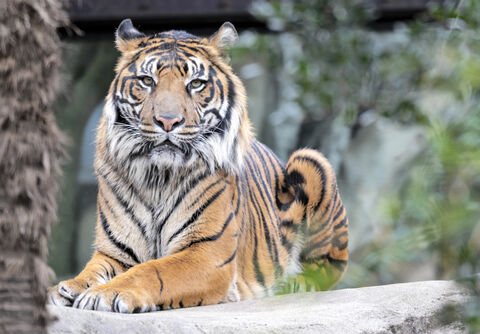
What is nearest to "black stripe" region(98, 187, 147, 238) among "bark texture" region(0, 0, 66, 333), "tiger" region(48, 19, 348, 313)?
"tiger" region(48, 19, 348, 313)

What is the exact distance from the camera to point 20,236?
153 centimetres

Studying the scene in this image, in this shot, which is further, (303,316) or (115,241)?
(115,241)

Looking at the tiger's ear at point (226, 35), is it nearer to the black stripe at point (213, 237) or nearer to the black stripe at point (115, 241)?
the black stripe at point (213, 237)

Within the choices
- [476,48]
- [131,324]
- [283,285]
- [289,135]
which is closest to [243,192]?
[131,324]

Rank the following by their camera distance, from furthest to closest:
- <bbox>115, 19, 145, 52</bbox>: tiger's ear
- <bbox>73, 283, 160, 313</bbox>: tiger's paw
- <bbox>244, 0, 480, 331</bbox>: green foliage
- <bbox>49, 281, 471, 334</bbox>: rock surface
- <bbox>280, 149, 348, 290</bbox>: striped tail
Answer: <bbox>280, 149, 348, 290</bbox>: striped tail < <bbox>115, 19, 145, 52</bbox>: tiger's ear < <bbox>73, 283, 160, 313</bbox>: tiger's paw < <bbox>49, 281, 471, 334</bbox>: rock surface < <bbox>244, 0, 480, 331</bbox>: green foliage

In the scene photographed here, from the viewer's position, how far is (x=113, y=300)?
2.38 meters

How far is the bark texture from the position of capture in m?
1.49

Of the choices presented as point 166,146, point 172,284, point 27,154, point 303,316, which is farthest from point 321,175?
point 27,154

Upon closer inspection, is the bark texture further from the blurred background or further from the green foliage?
the green foliage

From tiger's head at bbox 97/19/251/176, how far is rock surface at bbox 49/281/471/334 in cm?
67

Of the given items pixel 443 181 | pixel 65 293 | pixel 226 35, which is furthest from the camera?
pixel 226 35

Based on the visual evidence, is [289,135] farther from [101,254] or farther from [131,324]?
[131,324]

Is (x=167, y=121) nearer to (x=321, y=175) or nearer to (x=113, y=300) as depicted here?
(x=113, y=300)

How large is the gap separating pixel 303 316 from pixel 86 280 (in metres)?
0.95
